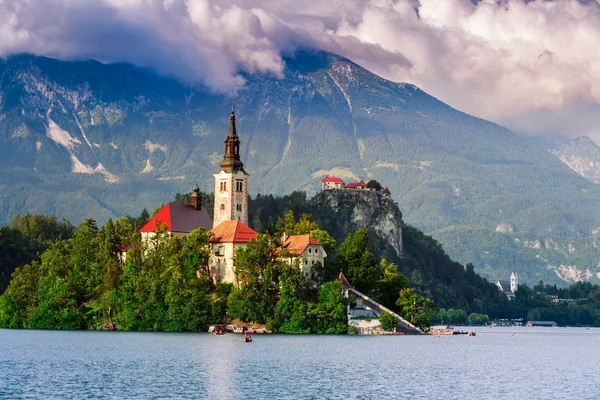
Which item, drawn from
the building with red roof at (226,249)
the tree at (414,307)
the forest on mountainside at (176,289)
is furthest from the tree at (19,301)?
the tree at (414,307)

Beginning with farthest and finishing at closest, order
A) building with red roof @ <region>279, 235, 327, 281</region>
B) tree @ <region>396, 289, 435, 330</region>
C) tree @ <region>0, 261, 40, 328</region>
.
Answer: tree @ <region>396, 289, 435, 330</region>, tree @ <region>0, 261, 40, 328</region>, building with red roof @ <region>279, 235, 327, 281</region>

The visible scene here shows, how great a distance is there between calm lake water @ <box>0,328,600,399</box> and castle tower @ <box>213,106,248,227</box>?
36159mm

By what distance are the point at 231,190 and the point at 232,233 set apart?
1703cm

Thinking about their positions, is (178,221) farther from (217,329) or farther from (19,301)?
(217,329)

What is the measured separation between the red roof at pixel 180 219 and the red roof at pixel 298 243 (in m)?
18.0

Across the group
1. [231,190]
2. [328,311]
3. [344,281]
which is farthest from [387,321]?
[231,190]

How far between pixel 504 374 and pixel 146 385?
107ft

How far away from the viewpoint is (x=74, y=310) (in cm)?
14938

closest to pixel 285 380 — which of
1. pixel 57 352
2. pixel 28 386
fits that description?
pixel 28 386

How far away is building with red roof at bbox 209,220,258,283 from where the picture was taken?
150375 millimetres

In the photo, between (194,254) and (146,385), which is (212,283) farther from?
(146,385)

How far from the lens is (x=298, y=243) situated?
5827 inches

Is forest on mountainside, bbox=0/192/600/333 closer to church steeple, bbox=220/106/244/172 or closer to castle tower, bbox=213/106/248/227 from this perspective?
castle tower, bbox=213/106/248/227

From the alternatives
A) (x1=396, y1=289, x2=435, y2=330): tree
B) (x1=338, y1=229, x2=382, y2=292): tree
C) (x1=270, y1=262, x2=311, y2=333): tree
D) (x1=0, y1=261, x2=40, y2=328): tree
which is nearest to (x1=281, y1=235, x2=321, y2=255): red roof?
(x1=270, y1=262, x2=311, y2=333): tree
